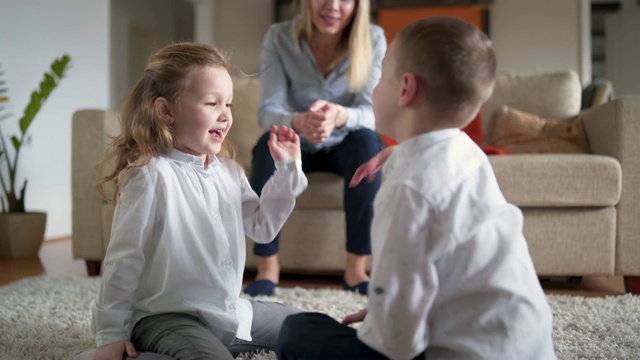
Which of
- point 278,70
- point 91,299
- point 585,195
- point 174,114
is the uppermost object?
point 278,70

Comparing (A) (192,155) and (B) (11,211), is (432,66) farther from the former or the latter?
(B) (11,211)

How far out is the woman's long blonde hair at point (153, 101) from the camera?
118cm

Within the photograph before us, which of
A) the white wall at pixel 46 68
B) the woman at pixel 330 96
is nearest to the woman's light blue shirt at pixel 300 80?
the woman at pixel 330 96

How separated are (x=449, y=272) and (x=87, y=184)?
198 cm

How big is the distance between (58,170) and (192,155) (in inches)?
129

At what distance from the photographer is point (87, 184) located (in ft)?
8.17

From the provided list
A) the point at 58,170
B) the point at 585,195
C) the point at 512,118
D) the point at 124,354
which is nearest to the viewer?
the point at 124,354

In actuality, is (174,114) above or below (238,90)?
below

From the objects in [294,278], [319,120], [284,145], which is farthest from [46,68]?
[284,145]

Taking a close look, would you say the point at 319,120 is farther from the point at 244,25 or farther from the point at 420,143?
the point at 244,25

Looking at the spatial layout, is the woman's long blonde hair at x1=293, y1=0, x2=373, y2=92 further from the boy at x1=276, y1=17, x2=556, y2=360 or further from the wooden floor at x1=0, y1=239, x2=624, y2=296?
the boy at x1=276, y1=17, x2=556, y2=360

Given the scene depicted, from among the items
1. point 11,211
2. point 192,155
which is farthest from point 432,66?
point 11,211

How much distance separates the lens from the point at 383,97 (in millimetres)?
949

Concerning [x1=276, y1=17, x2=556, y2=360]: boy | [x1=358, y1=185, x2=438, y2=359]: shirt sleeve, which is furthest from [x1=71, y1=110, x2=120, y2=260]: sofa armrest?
[x1=358, y1=185, x2=438, y2=359]: shirt sleeve
